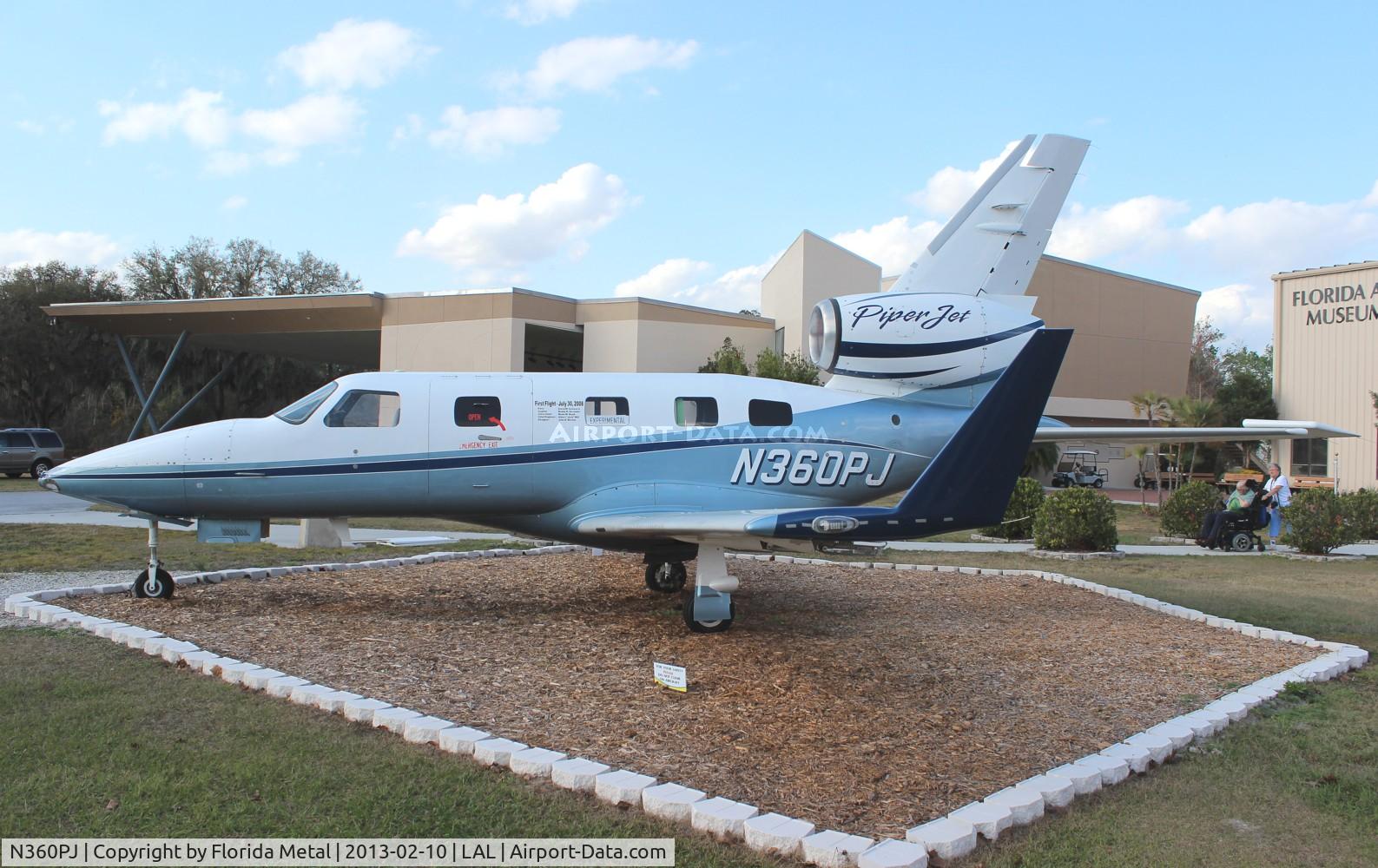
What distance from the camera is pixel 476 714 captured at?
6141mm

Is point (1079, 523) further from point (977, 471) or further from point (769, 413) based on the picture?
point (977, 471)

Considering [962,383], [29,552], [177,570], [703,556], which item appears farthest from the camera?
[29,552]

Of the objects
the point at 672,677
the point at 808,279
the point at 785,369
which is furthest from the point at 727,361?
the point at 672,677

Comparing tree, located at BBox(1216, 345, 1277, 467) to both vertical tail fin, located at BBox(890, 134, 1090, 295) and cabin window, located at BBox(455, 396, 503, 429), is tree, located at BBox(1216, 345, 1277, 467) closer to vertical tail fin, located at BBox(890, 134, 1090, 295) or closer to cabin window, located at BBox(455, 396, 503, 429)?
vertical tail fin, located at BBox(890, 134, 1090, 295)

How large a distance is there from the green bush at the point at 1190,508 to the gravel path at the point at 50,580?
19655 millimetres

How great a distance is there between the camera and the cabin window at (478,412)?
9500mm

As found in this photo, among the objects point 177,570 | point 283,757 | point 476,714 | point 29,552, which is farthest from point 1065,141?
Result: point 29,552

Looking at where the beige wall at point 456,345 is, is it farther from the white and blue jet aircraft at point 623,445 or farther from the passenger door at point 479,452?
the passenger door at point 479,452

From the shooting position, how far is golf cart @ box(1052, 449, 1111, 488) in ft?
157

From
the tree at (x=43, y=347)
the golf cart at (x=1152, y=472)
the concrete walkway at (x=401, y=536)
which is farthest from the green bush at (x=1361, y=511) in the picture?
the tree at (x=43, y=347)

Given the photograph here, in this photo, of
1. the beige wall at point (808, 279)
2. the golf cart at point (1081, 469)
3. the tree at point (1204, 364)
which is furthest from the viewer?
the tree at point (1204, 364)

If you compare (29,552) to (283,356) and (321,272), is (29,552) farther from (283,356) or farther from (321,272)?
(321,272)

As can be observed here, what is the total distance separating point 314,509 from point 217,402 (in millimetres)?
48370

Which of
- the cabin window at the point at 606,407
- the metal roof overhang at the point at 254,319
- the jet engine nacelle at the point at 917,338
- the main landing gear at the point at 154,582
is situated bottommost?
the main landing gear at the point at 154,582
